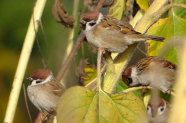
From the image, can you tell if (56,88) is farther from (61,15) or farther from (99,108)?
(99,108)

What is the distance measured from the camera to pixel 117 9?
2168 mm

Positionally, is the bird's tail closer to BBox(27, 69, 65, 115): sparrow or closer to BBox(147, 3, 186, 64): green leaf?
BBox(147, 3, 186, 64): green leaf

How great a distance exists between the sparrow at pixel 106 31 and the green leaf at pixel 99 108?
0.58m

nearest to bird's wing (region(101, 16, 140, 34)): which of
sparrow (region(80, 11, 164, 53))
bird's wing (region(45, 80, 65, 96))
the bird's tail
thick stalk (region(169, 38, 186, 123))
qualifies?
sparrow (region(80, 11, 164, 53))

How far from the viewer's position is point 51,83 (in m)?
2.73

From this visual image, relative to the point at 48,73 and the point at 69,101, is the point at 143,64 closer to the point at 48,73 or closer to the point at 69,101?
the point at 48,73

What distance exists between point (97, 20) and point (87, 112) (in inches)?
35.5

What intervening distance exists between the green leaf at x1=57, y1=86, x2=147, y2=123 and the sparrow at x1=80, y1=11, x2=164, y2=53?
577mm

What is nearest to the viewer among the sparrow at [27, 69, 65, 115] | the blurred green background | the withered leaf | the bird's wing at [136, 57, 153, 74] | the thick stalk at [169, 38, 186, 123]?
the thick stalk at [169, 38, 186, 123]

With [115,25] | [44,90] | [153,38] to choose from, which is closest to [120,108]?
[153,38]

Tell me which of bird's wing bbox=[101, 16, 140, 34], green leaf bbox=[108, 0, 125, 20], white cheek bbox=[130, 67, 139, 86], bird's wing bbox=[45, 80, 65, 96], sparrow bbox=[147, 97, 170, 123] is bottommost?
sparrow bbox=[147, 97, 170, 123]

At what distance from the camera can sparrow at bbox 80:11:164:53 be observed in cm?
201

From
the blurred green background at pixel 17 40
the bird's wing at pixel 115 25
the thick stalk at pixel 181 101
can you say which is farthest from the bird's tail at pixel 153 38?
the blurred green background at pixel 17 40

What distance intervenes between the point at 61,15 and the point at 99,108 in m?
1.22
